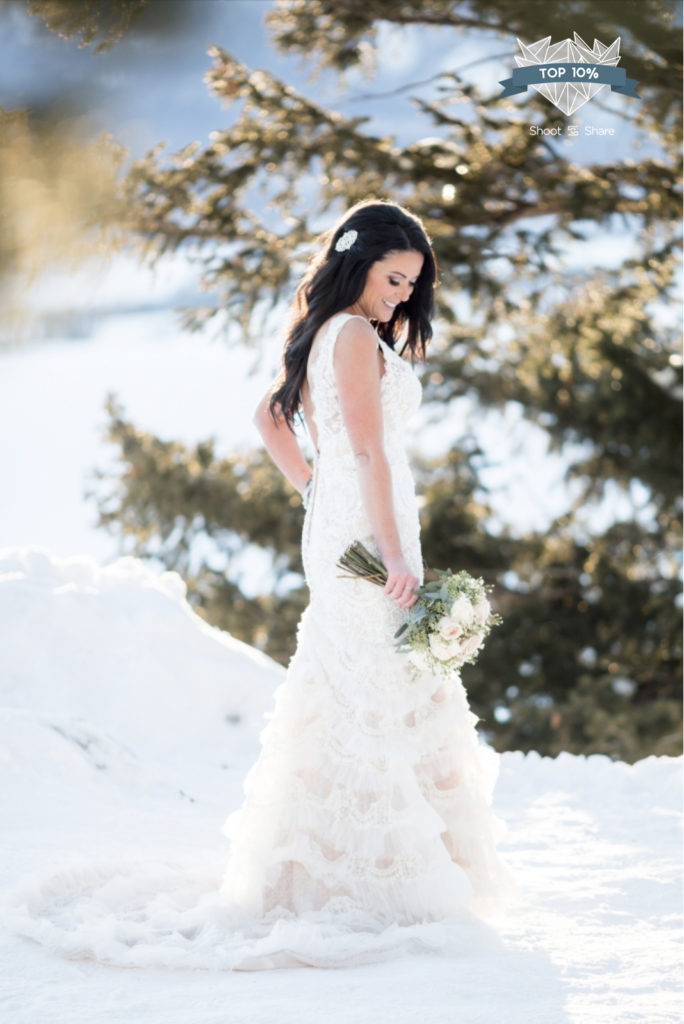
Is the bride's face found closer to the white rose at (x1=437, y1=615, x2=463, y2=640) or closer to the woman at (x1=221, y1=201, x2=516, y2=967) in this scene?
the woman at (x1=221, y1=201, x2=516, y2=967)

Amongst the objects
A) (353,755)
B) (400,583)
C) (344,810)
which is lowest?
(344,810)

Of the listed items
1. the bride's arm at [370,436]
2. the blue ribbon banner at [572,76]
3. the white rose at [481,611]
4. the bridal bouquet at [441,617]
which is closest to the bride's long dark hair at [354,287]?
the bride's arm at [370,436]

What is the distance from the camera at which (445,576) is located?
2.59 m

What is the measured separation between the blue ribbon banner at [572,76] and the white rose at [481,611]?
10.8ft

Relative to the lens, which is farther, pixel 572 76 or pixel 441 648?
pixel 572 76

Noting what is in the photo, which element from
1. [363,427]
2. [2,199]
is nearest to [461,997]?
[363,427]

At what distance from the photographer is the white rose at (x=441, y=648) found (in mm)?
2486

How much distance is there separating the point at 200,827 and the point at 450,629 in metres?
1.74

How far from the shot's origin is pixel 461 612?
97.6 inches

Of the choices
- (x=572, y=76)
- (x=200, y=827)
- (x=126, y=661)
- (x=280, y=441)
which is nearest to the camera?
(x=280, y=441)

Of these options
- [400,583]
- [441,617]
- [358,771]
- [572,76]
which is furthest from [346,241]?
[572,76]

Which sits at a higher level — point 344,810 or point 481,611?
point 481,611

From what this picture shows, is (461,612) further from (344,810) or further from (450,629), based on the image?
(344,810)

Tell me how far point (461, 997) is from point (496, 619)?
33.3 inches
